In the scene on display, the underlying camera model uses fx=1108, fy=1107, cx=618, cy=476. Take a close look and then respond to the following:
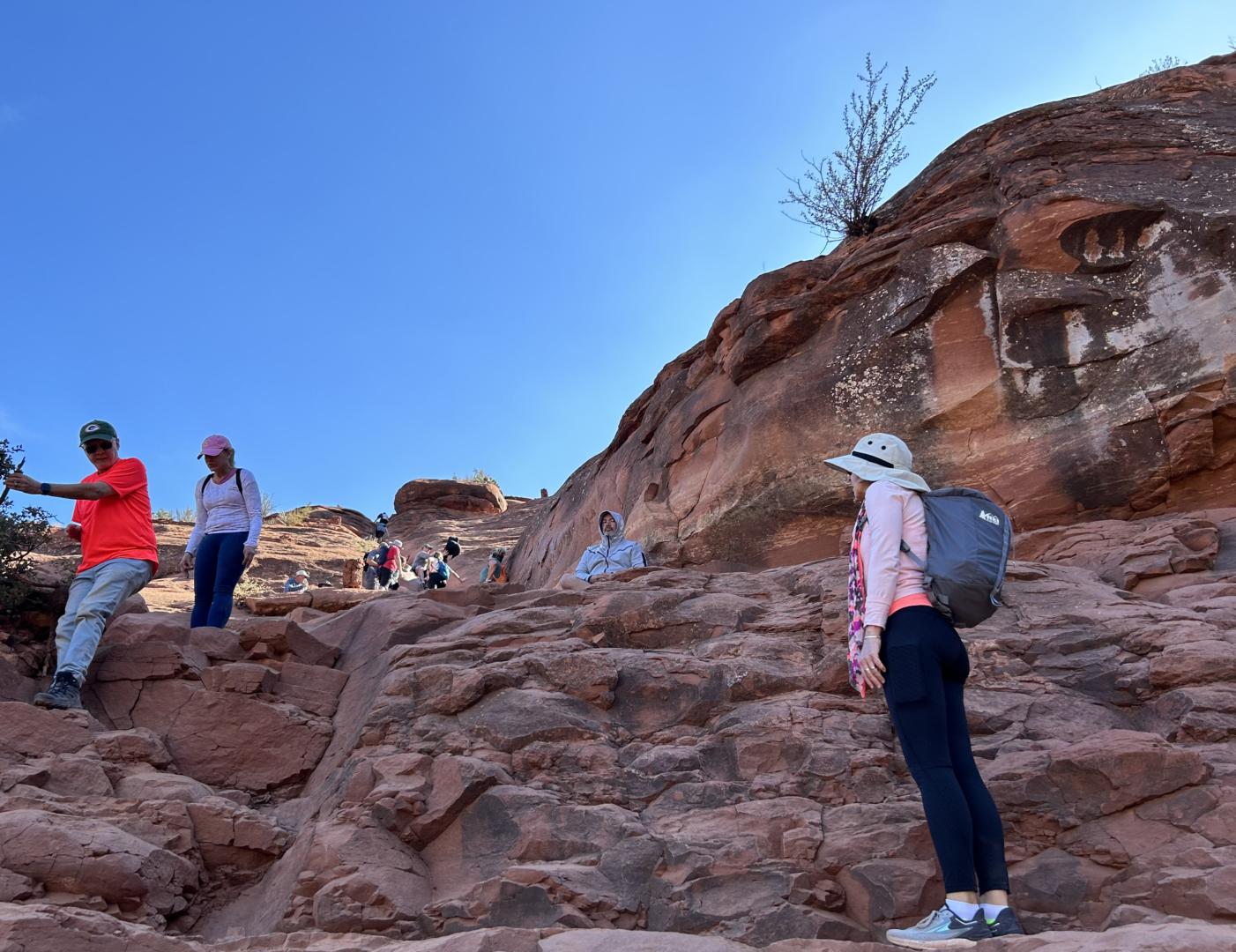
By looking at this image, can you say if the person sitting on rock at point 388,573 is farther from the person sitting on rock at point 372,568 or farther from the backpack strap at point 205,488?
the backpack strap at point 205,488

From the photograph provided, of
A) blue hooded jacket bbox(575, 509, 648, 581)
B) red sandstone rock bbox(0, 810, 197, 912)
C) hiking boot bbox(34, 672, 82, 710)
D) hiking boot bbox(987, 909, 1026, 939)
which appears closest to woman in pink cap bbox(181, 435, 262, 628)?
hiking boot bbox(34, 672, 82, 710)

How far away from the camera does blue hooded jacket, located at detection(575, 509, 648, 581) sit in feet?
34.1

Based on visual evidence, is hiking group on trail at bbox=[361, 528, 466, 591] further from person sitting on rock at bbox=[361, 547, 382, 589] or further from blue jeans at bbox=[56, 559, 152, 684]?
blue jeans at bbox=[56, 559, 152, 684]

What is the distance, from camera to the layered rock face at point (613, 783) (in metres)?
4.68

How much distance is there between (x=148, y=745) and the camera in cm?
652

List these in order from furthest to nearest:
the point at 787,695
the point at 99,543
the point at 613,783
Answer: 1. the point at 99,543
2. the point at 787,695
3. the point at 613,783

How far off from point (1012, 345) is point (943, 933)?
858 centimetres

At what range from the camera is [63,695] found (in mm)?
6762

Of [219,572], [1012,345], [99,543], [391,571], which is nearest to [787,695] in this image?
[99,543]

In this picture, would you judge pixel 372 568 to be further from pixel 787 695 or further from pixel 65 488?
pixel 787 695

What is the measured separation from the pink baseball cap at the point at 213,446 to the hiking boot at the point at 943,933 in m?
6.88

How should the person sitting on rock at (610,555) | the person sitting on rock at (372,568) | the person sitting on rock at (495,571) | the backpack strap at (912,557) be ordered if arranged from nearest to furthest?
the backpack strap at (912,557) < the person sitting on rock at (610,555) < the person sitting on rock at (372,568) < the person sitting on rock at (495,571)

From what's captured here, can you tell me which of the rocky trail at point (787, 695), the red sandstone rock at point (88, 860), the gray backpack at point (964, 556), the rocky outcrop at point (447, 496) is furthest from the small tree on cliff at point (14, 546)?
the rocky outcrop at point (447, 496)

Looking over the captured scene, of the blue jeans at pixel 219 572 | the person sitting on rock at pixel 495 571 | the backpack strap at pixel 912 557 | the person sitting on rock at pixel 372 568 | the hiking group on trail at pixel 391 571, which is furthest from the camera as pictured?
the person sitting on rock at pixel 495 571
